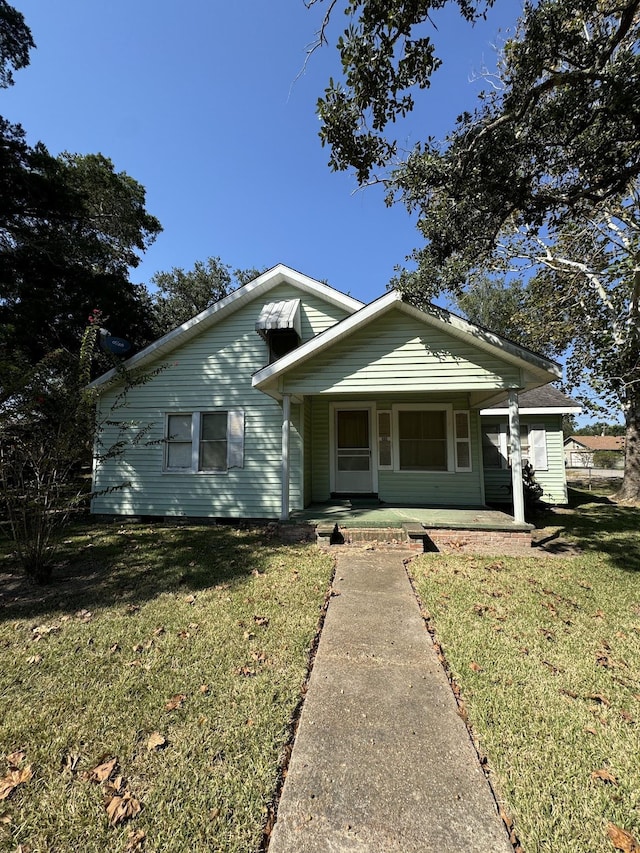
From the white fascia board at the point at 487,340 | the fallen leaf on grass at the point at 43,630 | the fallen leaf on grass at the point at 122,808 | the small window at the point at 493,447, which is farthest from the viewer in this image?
the small window at the point at 493,447

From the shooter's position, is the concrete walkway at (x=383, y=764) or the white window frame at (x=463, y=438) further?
the white window frame at (x=463, y=438)

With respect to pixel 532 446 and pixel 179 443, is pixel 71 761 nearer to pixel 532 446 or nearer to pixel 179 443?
pixel 179 443

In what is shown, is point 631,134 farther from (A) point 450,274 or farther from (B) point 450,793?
(B) point 450,793

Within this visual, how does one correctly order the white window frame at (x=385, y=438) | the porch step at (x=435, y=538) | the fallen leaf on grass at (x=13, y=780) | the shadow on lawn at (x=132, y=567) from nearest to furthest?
the fallen leaf on grass at (x=13, y=780) → the shadow on lawn at (x=132, y=567) → the porch step at (x=435, y=538) → the white window frame at (x=385, y=438)

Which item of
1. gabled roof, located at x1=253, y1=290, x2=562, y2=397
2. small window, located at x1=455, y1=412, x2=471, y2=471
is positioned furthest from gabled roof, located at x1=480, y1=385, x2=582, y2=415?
gabled roof, located at x1=253, y1=290, x2=562, y2=397

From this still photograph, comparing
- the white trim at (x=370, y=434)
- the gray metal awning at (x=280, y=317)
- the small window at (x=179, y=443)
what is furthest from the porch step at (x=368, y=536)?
the gray metal awning at (x=280, y=317)

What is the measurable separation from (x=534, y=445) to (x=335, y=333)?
32.6 ft

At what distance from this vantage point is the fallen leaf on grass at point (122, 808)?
1916 mm

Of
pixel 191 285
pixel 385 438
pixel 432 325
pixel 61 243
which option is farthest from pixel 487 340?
pixel 191 285

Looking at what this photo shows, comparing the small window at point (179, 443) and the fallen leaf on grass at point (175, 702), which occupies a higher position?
the small window at point (179, 443)

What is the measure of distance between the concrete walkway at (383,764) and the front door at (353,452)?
6.19 metres

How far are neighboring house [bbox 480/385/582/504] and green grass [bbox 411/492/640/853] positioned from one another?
272 inches

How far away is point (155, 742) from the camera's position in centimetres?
240

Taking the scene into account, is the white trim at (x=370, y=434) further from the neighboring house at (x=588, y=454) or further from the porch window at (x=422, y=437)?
the neighboring house at (x=588, y=454)
